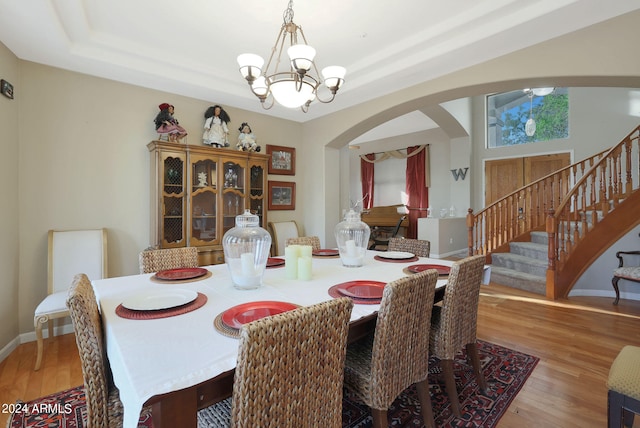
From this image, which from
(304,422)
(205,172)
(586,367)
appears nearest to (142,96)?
(205,172)

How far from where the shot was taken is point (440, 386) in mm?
2012

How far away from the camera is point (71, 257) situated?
2.69 m

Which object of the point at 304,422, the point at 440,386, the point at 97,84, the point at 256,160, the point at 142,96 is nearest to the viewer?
the point at 304,422

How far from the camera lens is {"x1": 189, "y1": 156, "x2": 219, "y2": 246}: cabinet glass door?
10.6ft

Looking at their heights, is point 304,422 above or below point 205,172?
below

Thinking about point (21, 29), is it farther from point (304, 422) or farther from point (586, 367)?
point (586, 367)

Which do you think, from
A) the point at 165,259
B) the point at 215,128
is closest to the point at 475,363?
the point at 165,259

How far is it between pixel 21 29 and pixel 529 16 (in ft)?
12.0

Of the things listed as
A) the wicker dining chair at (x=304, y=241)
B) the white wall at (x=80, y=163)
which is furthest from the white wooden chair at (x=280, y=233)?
the white wall at (x=80, y=163)

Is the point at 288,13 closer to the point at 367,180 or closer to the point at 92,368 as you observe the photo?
the point at 92,368

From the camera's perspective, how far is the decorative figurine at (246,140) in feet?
12.0

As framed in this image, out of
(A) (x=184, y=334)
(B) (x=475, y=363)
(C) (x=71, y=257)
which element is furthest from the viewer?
(C) (x=71, y=257)

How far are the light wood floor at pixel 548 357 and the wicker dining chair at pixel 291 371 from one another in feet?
4.21

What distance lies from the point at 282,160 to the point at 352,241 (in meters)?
2.41
